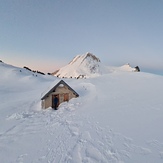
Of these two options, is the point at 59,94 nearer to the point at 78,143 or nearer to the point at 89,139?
the point at 89,139

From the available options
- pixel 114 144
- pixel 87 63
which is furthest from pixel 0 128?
pixel 87 63

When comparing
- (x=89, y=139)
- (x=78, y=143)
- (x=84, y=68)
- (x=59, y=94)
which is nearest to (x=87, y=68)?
(x=84, y=68)

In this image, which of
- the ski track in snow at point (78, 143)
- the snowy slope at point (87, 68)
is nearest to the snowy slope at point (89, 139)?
the ski track in snow at point (78, 143)

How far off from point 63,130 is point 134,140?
4822 millimetres

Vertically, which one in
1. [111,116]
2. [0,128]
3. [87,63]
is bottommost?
[0,128]

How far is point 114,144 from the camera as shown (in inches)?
310

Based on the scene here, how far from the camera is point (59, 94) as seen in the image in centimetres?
1853

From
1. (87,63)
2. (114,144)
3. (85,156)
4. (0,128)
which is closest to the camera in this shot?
(85,156)

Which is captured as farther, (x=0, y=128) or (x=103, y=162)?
(x=0, y=128)

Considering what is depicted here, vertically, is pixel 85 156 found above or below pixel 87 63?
below

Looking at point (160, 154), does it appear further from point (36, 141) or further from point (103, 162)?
point (36, 141)

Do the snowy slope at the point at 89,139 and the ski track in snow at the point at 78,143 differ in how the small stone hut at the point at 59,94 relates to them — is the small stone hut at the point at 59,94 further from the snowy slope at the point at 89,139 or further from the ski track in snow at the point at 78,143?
the ski track in snow at the point at 78,143

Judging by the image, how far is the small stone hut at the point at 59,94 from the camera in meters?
17.8

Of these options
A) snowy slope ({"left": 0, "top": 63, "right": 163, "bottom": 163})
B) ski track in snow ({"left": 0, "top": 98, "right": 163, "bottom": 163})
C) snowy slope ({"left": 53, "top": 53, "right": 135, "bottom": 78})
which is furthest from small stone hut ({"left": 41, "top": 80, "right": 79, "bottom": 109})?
snowy slope ({"left": 53, "top": 53, "right": 135, "bottom": 78})
